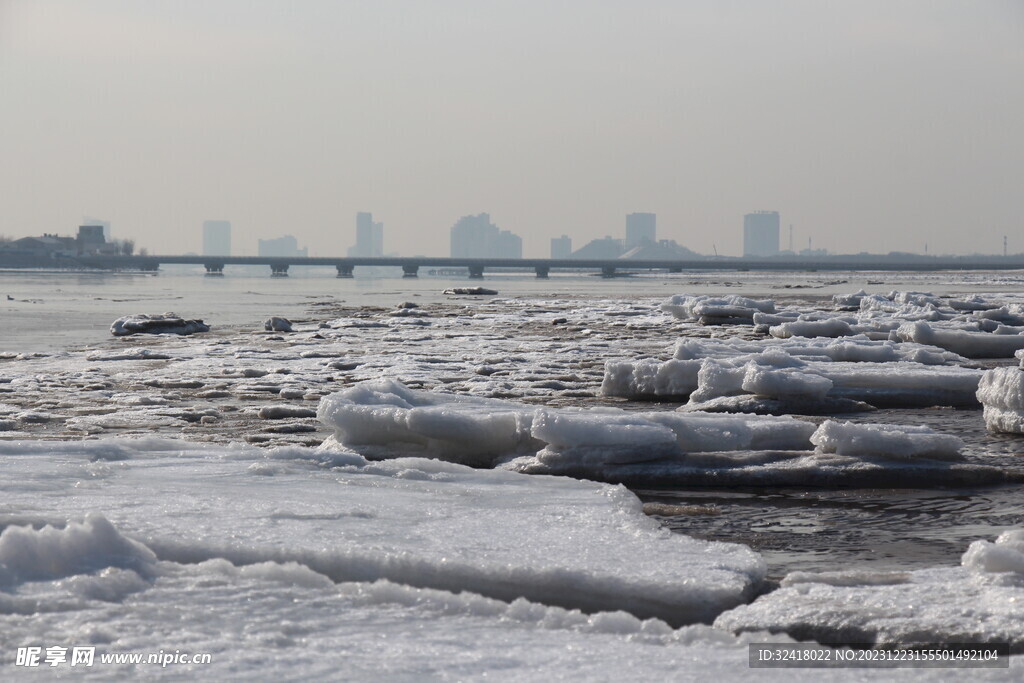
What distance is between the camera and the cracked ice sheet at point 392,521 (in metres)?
3.28

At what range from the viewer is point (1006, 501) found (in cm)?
489

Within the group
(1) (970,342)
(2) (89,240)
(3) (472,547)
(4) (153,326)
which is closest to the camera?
(3) (472,547)

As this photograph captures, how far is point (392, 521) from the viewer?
3.99 m

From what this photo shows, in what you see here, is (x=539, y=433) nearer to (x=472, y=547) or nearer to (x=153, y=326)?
(x=472, y=547)

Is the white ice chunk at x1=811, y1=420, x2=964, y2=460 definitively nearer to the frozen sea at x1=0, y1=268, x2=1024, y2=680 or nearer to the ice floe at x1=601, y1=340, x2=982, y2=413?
the frozen sea at x1=0, y1=268, x2=1024, y2=680

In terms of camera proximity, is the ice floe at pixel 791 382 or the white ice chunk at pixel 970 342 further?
the white ice chunk at pixel 970 342

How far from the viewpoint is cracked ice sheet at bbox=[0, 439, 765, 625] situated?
3.28 metres

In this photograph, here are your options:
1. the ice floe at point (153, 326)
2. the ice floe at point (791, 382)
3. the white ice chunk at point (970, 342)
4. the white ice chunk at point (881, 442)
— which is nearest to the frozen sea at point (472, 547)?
the white ice chunk at point (881, 442)

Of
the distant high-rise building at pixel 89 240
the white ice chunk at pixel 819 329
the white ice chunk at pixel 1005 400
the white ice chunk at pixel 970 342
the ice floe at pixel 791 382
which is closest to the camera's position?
the white ice chunk at pixel 1005 400

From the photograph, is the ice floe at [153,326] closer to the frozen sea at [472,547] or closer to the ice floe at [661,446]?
the frozen sea at [472,547]

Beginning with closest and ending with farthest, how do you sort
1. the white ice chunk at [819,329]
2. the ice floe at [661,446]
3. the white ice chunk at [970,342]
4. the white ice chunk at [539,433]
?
the ice floe at [661,446] → the white ice chunk at [539,433] → the white ice chunk at [970,342] → the white ice chunk at [819,329]

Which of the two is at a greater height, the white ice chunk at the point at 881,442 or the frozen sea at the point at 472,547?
the white ice chunk at the point at 881,442

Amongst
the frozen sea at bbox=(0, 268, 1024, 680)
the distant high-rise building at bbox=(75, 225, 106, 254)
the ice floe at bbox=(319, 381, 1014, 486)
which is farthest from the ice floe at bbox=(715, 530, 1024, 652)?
the distant high-rise building at bbox=(75, 225, 106, 254)

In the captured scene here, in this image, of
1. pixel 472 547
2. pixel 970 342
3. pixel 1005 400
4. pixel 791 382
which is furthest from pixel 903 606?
pixel 970 342
